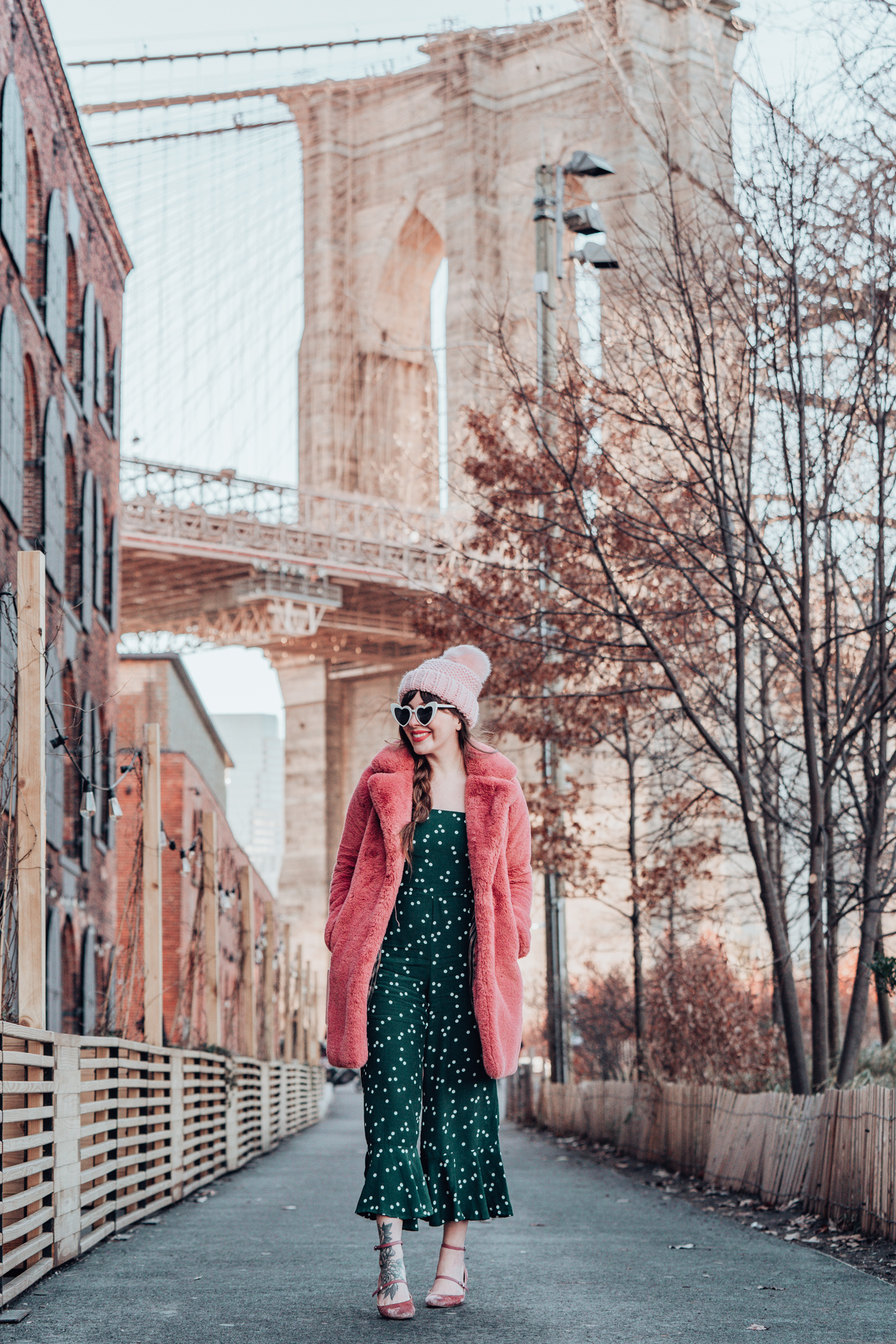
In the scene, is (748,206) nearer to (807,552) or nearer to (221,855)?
(807,552)

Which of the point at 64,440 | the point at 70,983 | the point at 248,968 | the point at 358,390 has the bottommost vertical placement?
the point at 70,983

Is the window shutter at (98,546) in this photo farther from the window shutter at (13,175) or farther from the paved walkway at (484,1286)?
the paved walkway at (484,1286)

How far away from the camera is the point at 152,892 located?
1144 centimetres

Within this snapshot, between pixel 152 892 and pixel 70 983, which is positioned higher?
pixel 152 892

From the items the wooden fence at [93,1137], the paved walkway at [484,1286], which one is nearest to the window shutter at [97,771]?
the wooden fence at [93,1137]

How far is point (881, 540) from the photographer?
9.98m

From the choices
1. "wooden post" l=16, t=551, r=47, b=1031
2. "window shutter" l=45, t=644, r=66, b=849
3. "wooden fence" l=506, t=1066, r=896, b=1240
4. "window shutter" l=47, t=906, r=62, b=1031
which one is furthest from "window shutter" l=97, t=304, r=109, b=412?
"wooden post" l=16, t=551, r=47, b=1031

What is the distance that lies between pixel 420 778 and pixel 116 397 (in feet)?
69.0

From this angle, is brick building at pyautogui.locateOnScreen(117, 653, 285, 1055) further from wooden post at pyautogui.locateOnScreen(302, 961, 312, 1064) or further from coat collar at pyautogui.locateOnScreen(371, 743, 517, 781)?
coat collar at pyautogui.locateOnScreen(371, 743, 517, 781)

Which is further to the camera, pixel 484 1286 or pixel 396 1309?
pixel 484 1286

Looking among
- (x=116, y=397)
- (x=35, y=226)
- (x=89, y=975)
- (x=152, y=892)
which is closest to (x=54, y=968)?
(x=89, y=975)

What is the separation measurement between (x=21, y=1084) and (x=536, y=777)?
5938 centimetres

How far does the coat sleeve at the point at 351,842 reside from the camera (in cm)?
565

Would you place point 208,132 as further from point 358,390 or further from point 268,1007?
point 268,1007
